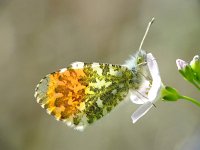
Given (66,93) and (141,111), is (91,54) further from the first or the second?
(141,111)

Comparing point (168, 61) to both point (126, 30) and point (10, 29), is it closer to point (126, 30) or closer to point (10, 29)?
point (126, 30)

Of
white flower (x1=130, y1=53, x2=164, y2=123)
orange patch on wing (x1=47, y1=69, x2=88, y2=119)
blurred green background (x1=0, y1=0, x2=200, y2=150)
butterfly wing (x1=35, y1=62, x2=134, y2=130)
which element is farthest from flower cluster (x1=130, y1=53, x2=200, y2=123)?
blurred green background (x1=0, y1=0, x2=200, y2=150)

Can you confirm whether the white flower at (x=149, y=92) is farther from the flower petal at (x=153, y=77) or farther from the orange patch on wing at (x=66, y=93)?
the orange patch on wing at (x=66, y=93)

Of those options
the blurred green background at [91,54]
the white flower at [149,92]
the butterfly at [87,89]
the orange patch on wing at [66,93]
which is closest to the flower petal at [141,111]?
the white flower at [149,92]

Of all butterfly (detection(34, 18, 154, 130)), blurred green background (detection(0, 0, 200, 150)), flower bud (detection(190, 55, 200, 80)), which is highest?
blurred green background (detection(0, 0, 200, 150))

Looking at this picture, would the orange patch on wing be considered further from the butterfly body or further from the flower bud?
the flower bud

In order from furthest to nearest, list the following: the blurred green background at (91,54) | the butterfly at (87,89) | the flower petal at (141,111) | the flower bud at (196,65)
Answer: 1. the blurred green background at (91,54)
2. the butterfly at (87,89)
3. the flower bud at (196,65)
4. the flower petal at (141,111)

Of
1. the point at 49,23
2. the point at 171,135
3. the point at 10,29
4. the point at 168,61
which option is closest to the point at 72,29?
the point at 49,23
